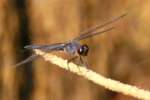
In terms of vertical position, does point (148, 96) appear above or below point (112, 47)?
below

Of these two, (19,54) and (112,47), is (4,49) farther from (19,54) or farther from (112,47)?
(112,47)

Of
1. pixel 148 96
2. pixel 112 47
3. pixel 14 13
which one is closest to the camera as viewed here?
pixel 148 96

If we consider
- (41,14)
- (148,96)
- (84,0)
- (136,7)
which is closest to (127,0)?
(136,7)

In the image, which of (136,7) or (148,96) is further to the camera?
(136,7)

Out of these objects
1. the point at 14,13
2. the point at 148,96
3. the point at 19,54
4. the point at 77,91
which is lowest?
the point at 148,96

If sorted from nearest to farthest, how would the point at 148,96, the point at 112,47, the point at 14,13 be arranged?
the point at 148,96 → the point at 14,13 → the point at 112,47

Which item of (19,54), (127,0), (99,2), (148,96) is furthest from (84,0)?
(148,96)
